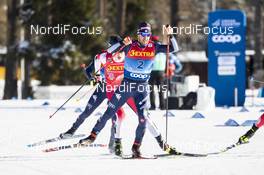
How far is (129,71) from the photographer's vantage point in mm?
10977

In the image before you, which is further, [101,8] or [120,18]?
[101,8]

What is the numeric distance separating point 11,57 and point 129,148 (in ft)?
Result: 74.7

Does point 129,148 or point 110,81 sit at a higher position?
point 110,81

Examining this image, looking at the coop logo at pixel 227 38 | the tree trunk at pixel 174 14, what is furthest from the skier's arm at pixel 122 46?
the tree trunk at pixel 174 14

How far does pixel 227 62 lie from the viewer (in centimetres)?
2362

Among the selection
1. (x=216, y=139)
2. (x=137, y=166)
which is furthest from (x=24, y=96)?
(x=137, y=166)

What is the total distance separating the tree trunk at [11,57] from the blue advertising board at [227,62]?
12.3 metres

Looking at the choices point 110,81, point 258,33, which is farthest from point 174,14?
point 110,81

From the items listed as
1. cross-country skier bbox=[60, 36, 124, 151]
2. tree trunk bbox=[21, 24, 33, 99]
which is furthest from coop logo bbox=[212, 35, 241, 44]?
tree trunk bbox=[21, 24, 33, 99]

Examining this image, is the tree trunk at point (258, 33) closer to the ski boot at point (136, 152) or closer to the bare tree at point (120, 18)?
the bare tree at point (120, 18)

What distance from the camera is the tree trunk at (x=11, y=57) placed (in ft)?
110

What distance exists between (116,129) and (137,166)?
160 cm

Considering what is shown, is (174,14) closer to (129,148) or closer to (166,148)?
(129,148)

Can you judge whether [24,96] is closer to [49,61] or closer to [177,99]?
[49,61]
